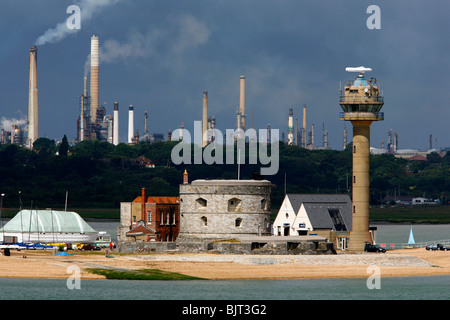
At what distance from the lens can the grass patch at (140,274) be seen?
8312 centimetres

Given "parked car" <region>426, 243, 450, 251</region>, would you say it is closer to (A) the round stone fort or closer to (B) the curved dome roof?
(A) the round stone fort

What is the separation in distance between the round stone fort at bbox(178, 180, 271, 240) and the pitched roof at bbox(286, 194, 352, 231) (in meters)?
8.41

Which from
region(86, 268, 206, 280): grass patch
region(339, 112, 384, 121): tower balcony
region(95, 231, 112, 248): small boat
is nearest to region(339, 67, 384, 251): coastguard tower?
region(339, 112, 384, 121): tower balcony

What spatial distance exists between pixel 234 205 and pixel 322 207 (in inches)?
495

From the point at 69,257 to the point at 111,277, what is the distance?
55.1 ft

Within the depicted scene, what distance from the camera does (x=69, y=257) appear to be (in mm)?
98688

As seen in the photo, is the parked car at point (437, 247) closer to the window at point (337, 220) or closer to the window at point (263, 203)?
the window at point (337, 220)

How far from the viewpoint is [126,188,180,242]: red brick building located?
338 feet

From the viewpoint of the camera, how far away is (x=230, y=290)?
77.1 meters

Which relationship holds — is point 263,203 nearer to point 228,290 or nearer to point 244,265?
point 244,265

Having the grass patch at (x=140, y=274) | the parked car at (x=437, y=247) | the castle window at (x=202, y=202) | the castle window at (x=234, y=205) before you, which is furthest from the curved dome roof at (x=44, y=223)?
the parked car at (x=437, y=247)
